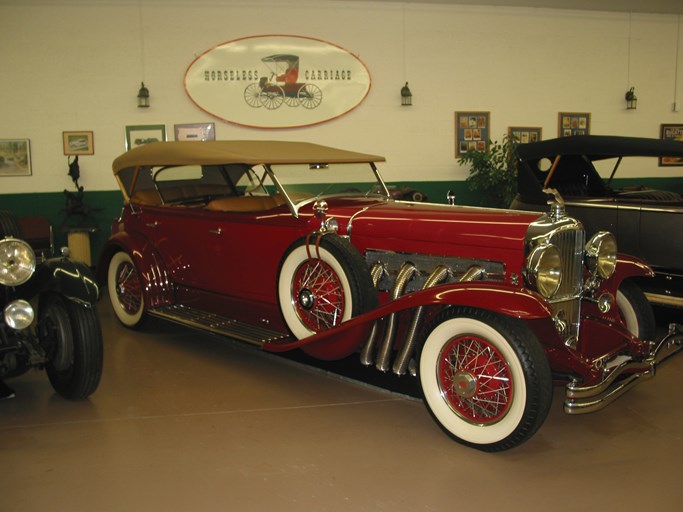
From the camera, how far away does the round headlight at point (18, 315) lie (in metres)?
3.21

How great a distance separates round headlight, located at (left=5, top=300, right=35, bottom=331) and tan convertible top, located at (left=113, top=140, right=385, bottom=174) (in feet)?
4.73

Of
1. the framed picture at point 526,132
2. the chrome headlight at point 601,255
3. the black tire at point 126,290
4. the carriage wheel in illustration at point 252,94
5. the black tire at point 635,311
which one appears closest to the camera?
the chrome headlight at point 601,255

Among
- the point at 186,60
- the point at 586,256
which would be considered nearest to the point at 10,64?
the point at 186,60

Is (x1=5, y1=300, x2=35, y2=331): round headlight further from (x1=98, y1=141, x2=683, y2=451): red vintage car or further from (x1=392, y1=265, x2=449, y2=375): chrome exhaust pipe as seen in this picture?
(x1=392, y1=265, x2=449, y2=375): chrome exhaust pipe

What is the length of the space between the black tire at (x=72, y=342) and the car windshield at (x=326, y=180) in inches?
56.9

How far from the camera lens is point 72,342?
3.51 metres

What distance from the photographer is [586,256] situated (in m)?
3.30

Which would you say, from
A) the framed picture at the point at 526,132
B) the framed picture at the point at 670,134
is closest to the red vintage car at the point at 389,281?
the framed picture at the point at 526,132

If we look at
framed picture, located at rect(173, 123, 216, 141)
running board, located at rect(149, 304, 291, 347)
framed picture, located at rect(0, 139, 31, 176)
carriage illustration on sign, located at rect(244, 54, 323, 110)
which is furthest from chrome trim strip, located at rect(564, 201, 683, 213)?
framed picture, located at rect(0, 139, 31, 176)

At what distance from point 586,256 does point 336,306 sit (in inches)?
54.1

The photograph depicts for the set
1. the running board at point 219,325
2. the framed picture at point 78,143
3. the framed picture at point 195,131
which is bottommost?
the running board at point 219,325

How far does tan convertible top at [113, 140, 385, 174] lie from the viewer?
13.4 ft

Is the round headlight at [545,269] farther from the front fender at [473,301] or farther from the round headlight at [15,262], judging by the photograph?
the round headlight at [15,262]

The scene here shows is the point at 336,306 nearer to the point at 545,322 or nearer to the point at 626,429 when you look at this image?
the point at 545,322
